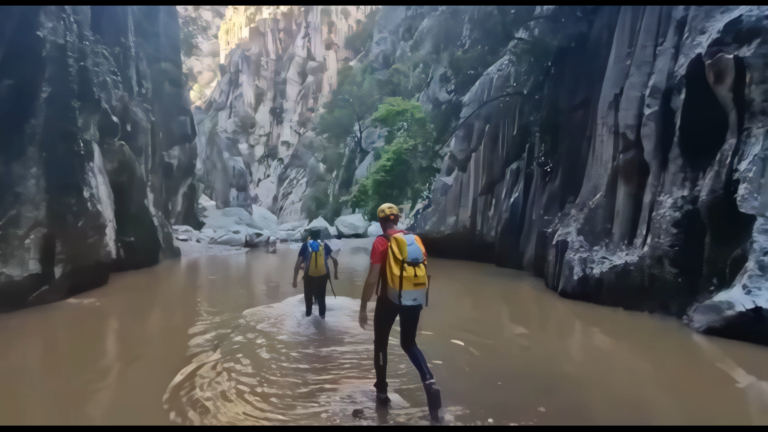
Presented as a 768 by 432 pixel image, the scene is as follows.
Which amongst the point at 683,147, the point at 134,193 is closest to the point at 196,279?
the point at 134,193

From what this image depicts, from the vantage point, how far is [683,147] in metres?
7.38

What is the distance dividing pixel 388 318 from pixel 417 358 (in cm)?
38

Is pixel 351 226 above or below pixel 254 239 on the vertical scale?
above

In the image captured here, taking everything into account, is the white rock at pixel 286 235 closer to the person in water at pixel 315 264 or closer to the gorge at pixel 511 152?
the gorge at pixel 511 152

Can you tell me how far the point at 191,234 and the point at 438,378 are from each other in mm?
20101

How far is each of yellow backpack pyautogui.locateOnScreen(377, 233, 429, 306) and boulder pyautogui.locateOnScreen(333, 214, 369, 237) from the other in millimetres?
26493

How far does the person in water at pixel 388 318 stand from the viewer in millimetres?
3418

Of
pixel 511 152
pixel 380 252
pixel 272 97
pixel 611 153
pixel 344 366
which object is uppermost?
pixel 272 97

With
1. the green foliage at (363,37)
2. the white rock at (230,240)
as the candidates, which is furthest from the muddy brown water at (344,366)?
the green foliage at (363,37)

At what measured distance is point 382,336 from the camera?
369 centimetres

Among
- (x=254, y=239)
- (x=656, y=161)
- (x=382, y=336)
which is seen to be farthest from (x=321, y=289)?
(x=254, y=239)

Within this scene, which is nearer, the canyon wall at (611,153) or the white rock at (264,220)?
the canyon wall at (611,153)

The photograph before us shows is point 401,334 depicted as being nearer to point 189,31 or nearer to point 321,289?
point 321,289
